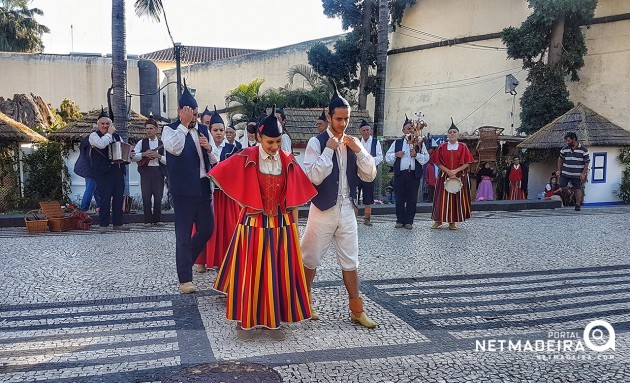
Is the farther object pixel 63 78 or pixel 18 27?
pixel 18 27

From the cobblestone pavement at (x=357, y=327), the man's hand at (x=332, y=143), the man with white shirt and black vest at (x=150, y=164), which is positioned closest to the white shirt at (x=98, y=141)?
the man with white shirt and black vest at (x=150, y=164)

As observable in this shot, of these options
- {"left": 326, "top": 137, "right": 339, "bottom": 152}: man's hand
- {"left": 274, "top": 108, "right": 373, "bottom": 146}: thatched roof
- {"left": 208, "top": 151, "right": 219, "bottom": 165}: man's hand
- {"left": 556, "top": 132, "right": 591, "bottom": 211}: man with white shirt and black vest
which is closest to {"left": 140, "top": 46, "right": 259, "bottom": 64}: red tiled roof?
{"left": 274, "top": 108, "right": 373, "bottom": 146}: thatched roof

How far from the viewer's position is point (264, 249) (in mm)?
4242

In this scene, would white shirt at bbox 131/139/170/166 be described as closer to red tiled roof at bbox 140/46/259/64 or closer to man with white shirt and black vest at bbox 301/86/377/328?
man with white shirt and black vest at bbox 301/86/377/328

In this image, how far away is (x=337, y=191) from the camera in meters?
4.56

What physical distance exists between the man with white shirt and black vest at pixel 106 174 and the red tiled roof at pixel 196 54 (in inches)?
1392

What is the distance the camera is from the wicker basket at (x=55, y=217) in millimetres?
9977

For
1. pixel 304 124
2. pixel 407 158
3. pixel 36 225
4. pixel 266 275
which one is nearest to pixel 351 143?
pixel 266 275

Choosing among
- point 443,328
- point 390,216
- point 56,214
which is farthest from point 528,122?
point 443,328

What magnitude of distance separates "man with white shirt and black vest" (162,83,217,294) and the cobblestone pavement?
43cm

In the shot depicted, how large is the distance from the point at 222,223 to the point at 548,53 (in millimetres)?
18018

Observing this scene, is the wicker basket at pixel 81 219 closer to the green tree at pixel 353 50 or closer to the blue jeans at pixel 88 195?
the blue jeans at pixel 88 195

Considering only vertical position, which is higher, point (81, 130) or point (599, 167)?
point (81, 130)

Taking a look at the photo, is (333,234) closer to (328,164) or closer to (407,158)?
(328,164)
